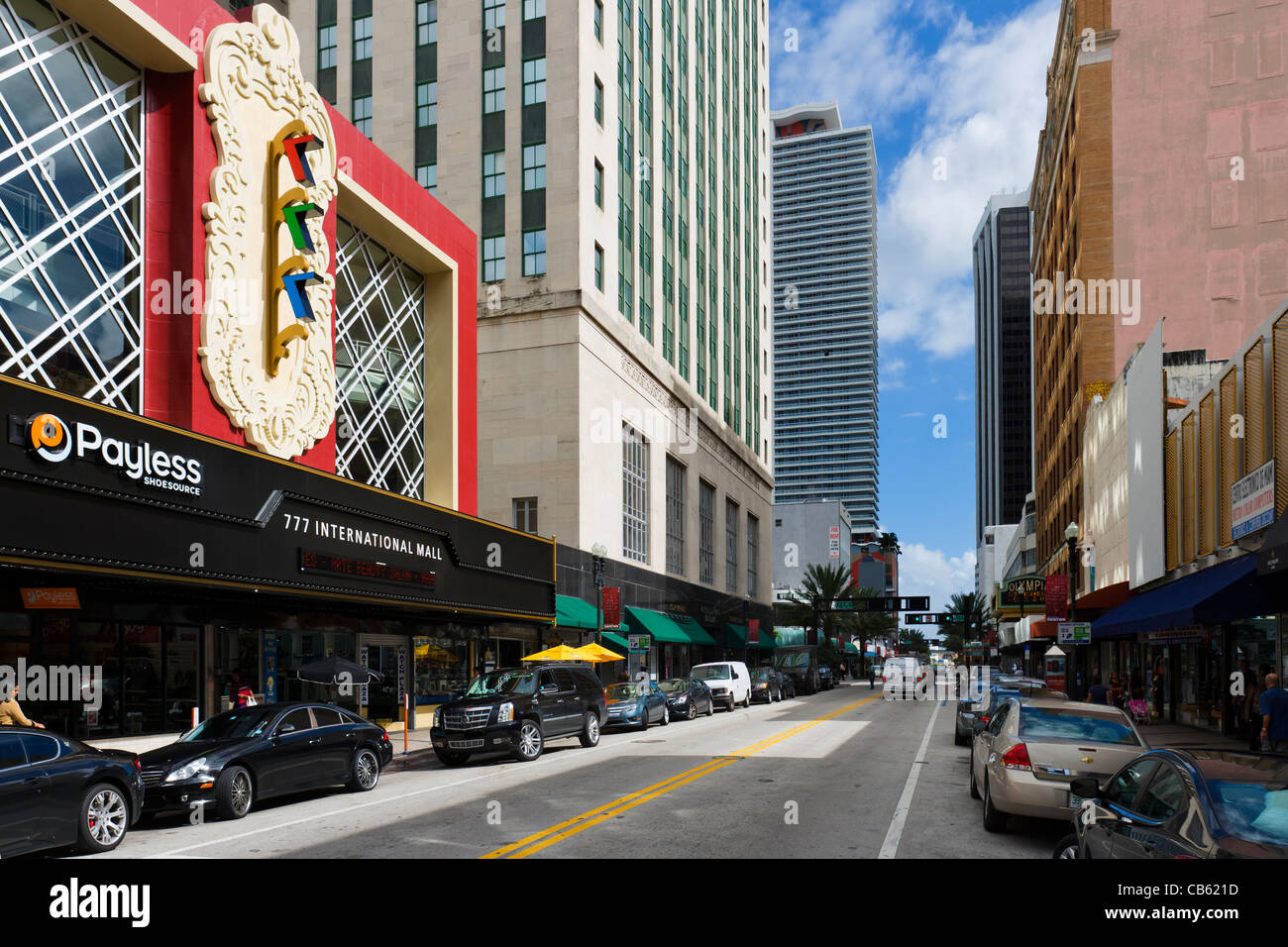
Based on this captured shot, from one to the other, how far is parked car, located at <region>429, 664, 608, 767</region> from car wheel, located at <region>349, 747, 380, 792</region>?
348cm

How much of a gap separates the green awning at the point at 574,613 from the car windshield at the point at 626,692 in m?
6.19

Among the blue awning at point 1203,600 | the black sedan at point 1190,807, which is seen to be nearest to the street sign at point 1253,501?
the blue awning at point 1203,600

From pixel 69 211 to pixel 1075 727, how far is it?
1774 cm

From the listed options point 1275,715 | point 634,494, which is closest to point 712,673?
point 634,494

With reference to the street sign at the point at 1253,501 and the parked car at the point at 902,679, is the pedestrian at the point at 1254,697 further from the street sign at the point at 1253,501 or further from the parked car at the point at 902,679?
the parked car at the point at 902,679

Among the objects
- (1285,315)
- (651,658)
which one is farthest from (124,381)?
(651,658)

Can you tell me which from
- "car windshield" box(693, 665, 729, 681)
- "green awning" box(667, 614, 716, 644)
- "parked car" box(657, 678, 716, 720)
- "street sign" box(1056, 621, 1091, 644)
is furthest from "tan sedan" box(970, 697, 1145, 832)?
"green awning" box(667, 614, 716, 644)

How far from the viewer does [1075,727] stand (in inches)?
480

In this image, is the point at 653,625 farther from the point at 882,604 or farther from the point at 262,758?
the point at 882,604

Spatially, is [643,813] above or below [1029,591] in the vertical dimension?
below

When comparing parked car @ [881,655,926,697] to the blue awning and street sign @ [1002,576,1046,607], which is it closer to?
street sign @ [1002,576,1046,607]

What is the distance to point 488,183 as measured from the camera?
44000 millimetres
